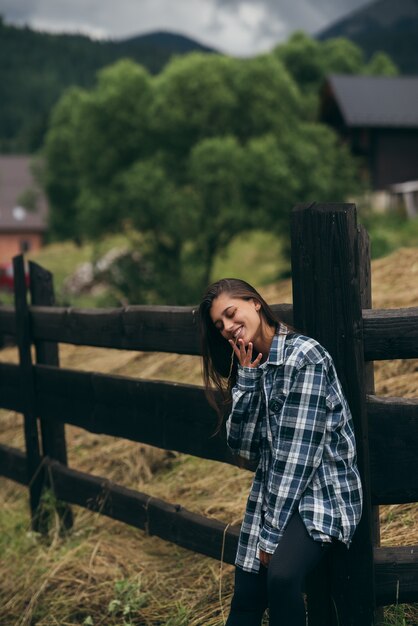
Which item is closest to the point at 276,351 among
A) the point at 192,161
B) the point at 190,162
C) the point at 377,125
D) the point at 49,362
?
the point at 49,362

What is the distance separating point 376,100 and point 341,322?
1434 inches

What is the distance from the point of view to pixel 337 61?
50969 mm

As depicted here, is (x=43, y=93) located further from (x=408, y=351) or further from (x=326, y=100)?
(x=408, y=351)

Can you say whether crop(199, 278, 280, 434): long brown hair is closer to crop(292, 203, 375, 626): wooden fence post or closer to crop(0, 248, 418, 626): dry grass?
crop(292, 203, 375, 626): wooden fence post

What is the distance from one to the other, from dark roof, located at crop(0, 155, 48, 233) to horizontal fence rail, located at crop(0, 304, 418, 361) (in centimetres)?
4816

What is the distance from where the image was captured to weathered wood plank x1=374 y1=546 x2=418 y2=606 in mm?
2914

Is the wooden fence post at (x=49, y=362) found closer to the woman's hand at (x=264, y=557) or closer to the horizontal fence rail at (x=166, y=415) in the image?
the horizontal fence rail at (x=166, y=415)

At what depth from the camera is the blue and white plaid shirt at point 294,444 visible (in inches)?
99.7

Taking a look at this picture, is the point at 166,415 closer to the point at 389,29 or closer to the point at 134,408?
the point at 134,408

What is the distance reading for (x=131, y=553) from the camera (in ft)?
14.1

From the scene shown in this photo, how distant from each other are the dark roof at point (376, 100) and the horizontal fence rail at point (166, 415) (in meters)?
31.6

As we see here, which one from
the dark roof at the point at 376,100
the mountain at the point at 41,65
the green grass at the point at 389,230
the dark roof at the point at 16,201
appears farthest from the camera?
the mountain at the point at 41,65

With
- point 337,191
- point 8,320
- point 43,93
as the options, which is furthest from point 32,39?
point 8,320

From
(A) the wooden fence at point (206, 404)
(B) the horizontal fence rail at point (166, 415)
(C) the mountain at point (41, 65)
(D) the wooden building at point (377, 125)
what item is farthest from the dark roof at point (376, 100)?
(C) the mountain at point (41, 65)
